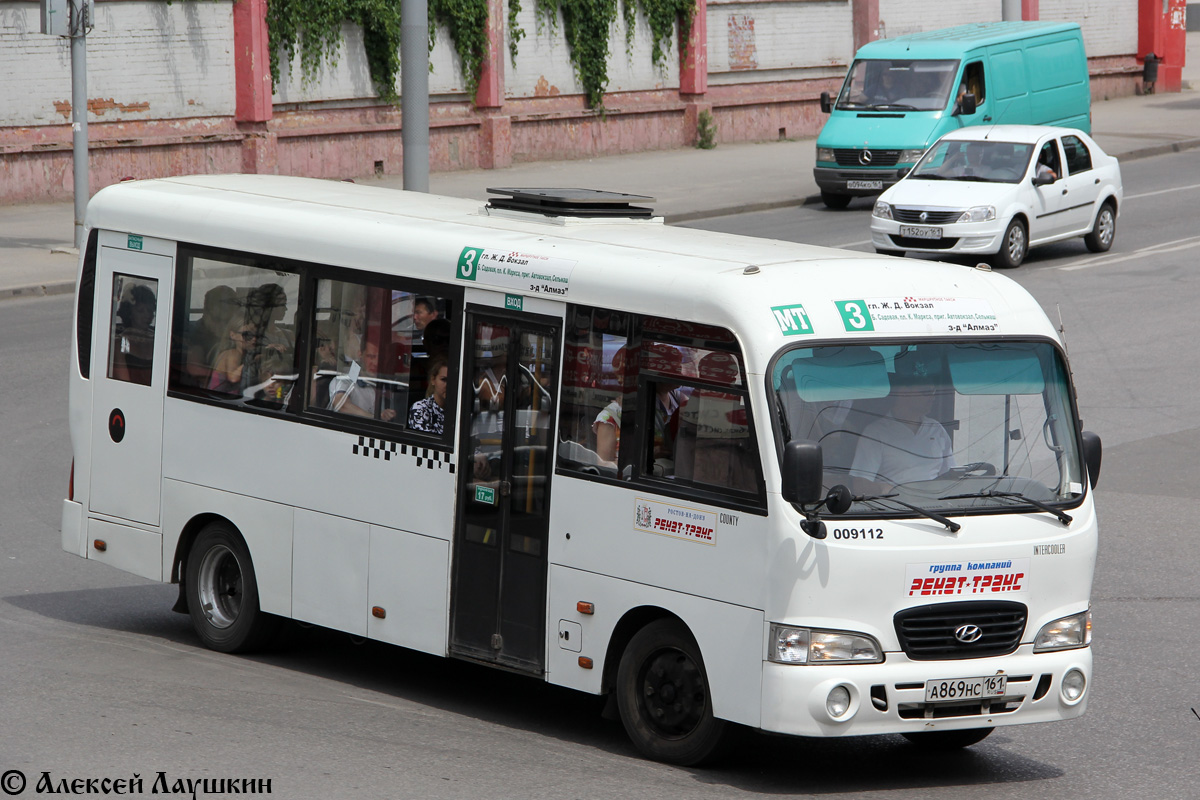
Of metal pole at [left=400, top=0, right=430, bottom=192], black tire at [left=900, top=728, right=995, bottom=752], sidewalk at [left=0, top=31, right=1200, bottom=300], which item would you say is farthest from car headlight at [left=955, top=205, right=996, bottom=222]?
black tire at [left=900, top=728, right=995, bottom=752]

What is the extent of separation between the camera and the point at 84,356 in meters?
10.6

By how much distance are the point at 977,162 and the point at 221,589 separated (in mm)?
15246

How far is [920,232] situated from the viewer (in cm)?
2161

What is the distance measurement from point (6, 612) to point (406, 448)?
10.3ft

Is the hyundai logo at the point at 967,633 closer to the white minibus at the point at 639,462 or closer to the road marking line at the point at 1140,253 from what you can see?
the white minibus at the point at 639,462

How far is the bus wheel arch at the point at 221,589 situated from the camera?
978 centimetres

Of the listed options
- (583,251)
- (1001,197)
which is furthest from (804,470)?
(1001,197)

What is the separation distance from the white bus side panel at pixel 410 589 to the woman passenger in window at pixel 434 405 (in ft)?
1.85

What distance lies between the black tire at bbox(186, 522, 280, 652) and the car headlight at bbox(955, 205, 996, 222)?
13.7 meters

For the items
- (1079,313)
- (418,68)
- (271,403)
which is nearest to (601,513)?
(271,403)

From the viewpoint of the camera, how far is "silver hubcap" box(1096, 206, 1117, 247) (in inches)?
925

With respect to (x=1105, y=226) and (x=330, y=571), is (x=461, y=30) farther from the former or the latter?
(x=330, y=571)

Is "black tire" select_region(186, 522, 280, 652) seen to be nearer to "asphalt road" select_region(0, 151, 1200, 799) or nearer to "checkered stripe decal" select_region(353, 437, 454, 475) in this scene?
"asphalt road" select_region(0, 151, 1200, 799)

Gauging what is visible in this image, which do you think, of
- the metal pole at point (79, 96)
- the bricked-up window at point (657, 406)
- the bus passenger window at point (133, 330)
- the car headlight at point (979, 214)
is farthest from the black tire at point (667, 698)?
the metal pole at point (79, 96)
